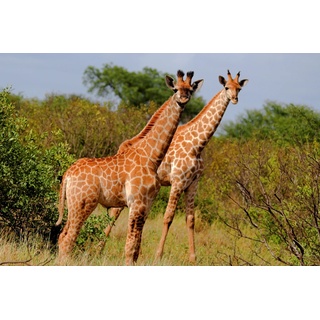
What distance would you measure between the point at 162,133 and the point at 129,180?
642 millimetres

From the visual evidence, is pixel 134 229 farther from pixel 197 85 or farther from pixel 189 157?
pixel 189 157

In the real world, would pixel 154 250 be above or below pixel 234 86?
below

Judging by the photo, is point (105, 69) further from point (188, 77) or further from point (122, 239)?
point (188, 77)

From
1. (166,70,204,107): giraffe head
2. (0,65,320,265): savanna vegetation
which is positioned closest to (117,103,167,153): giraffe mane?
(166,70,204,107): giraffe head

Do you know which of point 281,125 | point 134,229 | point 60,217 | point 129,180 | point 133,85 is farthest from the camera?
point 133,85

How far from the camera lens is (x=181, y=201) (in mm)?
13344

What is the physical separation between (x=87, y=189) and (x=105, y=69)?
24.1m

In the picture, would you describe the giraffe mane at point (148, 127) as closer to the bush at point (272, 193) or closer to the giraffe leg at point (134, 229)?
the giraffe leg at point (134, 229)

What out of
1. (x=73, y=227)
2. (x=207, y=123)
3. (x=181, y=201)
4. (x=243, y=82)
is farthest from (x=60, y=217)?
(x=181, y=201)

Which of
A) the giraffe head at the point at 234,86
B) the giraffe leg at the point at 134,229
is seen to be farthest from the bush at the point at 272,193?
the giraffe leg at the point at 134,229

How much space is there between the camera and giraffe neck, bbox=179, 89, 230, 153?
358 inches

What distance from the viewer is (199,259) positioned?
9320 millimetres

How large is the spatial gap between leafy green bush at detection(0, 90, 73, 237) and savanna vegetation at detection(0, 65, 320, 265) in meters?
0.01

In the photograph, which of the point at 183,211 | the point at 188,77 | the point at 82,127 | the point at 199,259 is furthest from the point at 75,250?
the point at 82,127
